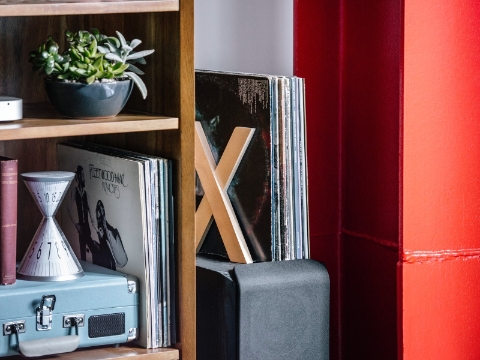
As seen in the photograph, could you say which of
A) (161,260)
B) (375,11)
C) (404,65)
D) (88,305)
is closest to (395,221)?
(404,65)

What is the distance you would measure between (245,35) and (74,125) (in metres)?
0.72

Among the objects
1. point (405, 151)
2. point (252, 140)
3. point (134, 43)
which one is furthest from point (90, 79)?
point (405, 151)

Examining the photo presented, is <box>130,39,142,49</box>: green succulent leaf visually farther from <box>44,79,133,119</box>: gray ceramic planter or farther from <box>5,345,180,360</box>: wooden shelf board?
<box>5,345,180,360</box>: wooden shelf board

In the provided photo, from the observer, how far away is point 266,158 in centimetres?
Answer: 185

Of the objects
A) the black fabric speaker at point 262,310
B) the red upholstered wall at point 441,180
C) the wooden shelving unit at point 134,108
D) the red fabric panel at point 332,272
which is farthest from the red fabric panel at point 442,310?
the wooden shelving unit at point 134,108

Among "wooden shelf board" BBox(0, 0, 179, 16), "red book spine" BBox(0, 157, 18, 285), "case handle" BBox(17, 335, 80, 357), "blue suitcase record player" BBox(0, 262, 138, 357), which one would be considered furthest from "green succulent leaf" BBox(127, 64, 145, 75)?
"case handle" BBox(17, 335, 80, 357)

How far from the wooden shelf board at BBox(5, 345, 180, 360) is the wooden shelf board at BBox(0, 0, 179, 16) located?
24.5 inches

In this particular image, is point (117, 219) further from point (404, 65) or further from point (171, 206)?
point (404, 65)

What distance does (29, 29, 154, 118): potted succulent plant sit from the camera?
154cm

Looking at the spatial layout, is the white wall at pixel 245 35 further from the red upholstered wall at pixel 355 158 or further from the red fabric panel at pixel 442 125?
the red fabric panel at pixel 442 125

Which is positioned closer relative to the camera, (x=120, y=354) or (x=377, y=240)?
(x=120, y=354)

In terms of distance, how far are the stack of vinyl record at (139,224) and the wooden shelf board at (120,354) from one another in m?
0.02

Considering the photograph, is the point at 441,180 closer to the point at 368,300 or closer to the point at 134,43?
the point at 368,300

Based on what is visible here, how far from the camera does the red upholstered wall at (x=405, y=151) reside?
1.90 meters
